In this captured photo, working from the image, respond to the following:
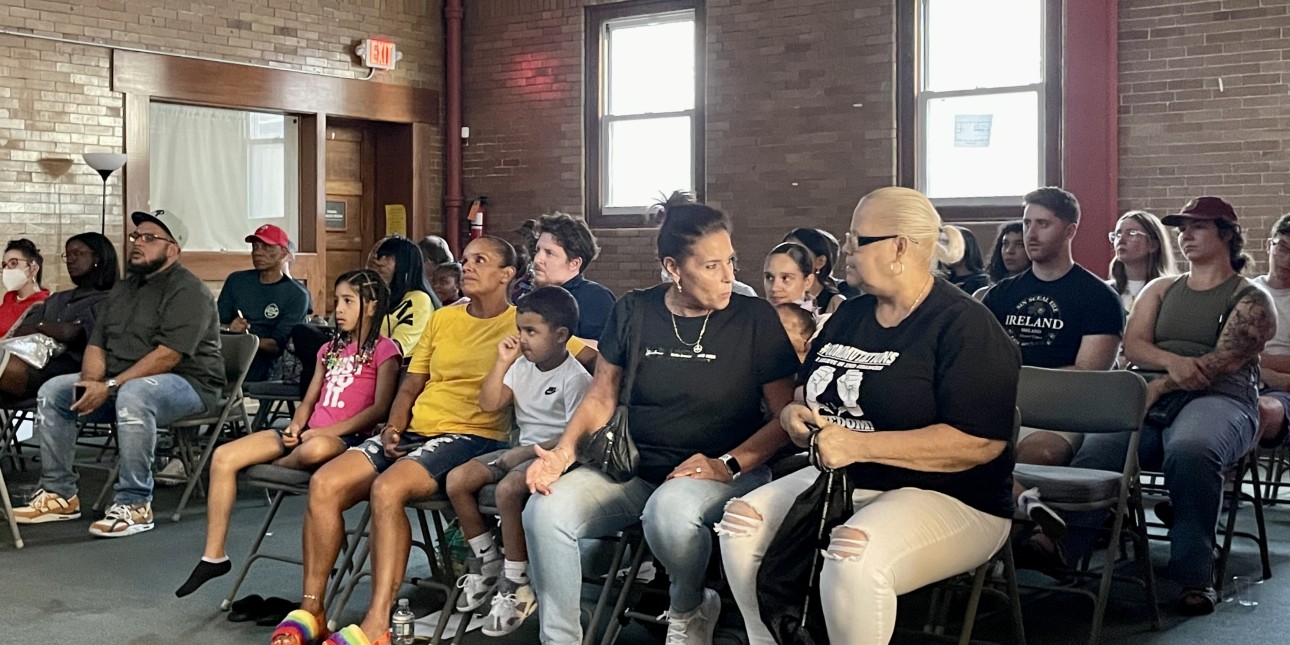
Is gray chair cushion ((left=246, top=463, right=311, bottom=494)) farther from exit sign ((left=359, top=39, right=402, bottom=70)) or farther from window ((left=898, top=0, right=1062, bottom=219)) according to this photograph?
exit sign ((left=359, top=39, right=402, bottom=70))

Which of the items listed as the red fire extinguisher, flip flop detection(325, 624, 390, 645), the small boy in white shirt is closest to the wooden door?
the red fire extinguisher

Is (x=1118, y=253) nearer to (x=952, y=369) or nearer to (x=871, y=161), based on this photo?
(x=871, y=161)

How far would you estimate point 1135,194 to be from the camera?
832 cm

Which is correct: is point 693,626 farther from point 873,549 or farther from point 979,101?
point 979,101

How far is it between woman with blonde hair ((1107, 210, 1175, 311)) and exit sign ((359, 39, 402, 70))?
6.45 meters

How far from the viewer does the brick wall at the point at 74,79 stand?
28.9 feet

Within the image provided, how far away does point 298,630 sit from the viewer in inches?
154

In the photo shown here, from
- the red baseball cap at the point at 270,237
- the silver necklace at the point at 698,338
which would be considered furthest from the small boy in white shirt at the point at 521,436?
the red baseball cap at the point at 270,237

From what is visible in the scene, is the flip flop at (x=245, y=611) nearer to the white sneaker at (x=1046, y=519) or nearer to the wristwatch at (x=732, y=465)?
the wristwatch at (x=732, y=465)

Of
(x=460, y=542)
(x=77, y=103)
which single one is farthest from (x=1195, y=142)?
(x=77, y=103)

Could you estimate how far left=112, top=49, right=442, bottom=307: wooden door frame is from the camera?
9445 mm

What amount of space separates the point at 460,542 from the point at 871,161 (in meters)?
5.38

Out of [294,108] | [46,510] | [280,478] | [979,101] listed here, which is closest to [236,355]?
[46,510]

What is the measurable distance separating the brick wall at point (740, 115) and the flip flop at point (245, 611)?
5.83 m
